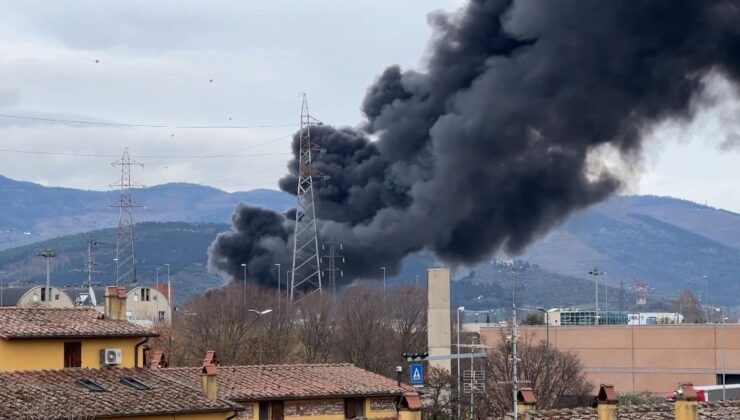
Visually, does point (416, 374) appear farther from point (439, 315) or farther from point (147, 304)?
point (147, 304)

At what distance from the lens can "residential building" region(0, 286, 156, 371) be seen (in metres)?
33.7

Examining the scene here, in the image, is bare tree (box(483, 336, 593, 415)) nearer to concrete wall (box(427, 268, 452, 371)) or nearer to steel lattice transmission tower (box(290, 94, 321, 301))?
concrete wall (box(427, 268, 452, 371))

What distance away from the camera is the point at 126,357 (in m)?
36.3

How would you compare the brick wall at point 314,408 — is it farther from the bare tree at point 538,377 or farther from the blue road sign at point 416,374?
the bare tree at point 538,377

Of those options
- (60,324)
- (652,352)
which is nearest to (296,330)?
(652,352)

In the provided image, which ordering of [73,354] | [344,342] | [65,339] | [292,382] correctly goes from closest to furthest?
1. [65,339]
2. [73,354]
3. [292,382]
4. [344,342]

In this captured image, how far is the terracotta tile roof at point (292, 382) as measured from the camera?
1463 inches

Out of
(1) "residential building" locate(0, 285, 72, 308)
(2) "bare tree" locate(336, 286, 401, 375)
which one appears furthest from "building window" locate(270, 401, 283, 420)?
(1) "residential building" locate(0, 285, 72, 308)

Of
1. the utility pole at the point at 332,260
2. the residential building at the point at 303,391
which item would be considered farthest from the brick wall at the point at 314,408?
the utility pole at the point at 332,260

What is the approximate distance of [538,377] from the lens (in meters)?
63.5

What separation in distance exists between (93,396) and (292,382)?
8387mm

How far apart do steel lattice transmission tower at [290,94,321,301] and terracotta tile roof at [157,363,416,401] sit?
5276 cm

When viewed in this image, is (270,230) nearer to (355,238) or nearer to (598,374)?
(355,238)

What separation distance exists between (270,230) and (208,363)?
69.5 meters
